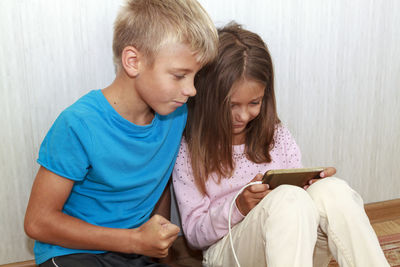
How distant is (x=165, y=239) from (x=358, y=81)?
857 mm

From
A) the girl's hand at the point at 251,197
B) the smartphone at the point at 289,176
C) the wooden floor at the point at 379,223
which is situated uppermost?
the smartphone at the point at 289,176

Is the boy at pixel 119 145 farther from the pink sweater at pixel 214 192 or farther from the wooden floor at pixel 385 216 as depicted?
the wooden floor at pixel 385 216

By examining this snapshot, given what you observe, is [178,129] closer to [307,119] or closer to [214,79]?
[214,79]

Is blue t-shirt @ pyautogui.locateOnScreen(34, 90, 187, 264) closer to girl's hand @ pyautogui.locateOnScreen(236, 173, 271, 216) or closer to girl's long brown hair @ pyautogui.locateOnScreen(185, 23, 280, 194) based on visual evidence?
girl's long brown hair @ pyautogui.locateOnScreen(185, 23, 280, 194)

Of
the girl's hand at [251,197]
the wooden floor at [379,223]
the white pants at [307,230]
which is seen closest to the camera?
the white pants at [307,230]

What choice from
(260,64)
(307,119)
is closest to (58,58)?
(260,64)

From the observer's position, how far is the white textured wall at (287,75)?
1.01 meters

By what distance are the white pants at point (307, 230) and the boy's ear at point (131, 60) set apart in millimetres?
385

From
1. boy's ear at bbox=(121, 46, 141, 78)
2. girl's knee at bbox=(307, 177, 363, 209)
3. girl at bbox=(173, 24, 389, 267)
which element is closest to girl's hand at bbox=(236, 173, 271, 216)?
girl at bbox=(173, 24, 389, 267)

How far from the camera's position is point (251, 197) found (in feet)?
3.16

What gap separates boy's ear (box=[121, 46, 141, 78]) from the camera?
0.90 meters

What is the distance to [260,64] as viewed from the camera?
1043 mm

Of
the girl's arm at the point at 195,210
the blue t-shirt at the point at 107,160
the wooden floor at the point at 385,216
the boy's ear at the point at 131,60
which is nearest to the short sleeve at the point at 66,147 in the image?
the blue t-shirt at the point at 107,160

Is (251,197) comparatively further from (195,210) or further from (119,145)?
(119,145)
